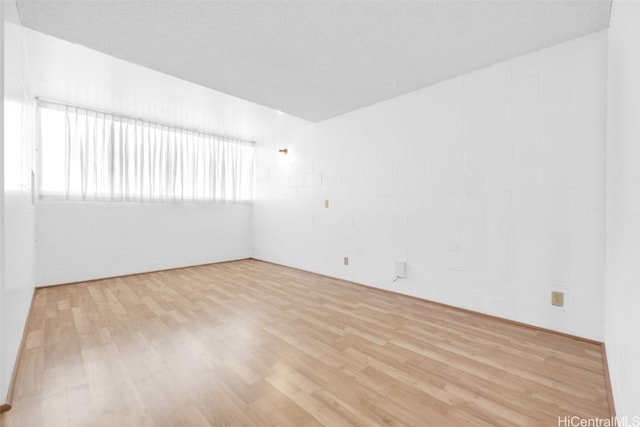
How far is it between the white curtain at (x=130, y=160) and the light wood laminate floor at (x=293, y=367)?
1762 millimetres

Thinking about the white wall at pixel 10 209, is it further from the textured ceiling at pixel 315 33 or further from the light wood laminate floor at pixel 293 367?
the textured ceiling at pixel 315 33

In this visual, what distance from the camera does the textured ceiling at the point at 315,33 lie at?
6.47ft

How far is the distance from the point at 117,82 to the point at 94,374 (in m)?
3.15

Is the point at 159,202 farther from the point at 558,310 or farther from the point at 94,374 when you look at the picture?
the point at 558,310

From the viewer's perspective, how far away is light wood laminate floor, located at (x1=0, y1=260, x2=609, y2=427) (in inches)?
56.3

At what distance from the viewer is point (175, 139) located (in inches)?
193

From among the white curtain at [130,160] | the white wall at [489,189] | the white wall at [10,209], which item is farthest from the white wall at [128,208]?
the white wall at [489,189]

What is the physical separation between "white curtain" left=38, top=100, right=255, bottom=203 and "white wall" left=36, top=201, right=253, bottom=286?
0.75ft

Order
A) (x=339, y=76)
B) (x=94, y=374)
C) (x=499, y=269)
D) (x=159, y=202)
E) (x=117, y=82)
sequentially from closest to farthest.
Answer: (x=94, y=374) < (x=499, y=269) < (x=339, y=76) < (x=117, y=82) < (x=159, y=202)

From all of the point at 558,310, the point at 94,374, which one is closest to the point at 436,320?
the point at 558,310

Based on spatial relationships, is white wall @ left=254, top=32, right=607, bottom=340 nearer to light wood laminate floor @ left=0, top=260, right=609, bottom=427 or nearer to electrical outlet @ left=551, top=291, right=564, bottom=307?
electrical outlet @ left=551, top=291, right=564, bottom=307

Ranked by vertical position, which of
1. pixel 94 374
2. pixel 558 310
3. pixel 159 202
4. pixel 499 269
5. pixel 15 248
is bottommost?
pixel 94 374

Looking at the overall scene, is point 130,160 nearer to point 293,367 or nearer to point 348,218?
point 348,218

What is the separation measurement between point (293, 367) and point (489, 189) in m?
2.46
